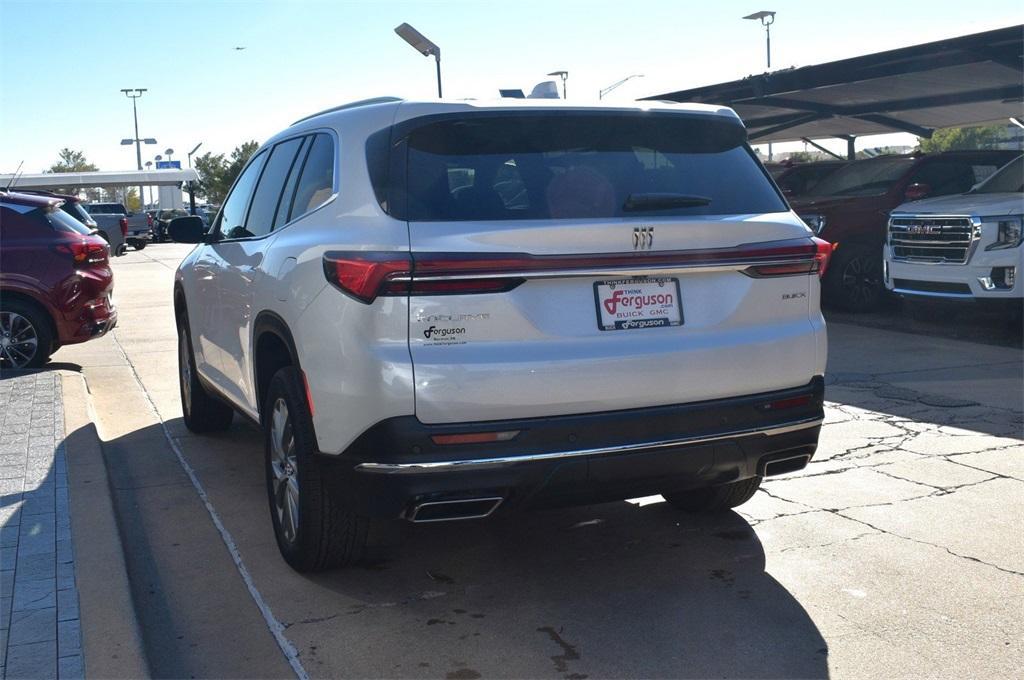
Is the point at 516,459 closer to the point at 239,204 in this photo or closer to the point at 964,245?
the point at 239,204

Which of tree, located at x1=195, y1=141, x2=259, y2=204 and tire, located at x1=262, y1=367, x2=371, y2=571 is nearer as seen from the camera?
tire, located at x1=262, y1=367, x2=371, y2=571

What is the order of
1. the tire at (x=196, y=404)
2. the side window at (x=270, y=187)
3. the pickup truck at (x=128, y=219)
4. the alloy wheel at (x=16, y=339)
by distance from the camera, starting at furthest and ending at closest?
the pickup truck at (x=128, y=219) < the alloy wheel at (x=16, y=339) < the tire at (x=196, y=404) < the side window at (x=270, y=187)

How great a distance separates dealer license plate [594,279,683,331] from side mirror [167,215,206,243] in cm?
334

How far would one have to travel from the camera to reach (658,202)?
4.19 metres

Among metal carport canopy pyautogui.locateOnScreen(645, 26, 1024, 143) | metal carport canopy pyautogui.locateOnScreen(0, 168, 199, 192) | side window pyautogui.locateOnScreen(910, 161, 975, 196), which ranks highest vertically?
metal carport canopy pyautogui.locateOnScreen(0, 168, 199, 192)

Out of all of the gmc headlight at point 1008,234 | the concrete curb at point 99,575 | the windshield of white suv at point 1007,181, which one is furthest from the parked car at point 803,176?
the concrete curb at point 99,575

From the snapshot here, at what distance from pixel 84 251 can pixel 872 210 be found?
9.00 metres

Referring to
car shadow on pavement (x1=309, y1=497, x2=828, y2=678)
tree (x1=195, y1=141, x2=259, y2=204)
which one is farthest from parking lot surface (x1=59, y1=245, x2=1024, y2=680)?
tree (x1=195, y1=141, x2=259, y2=204)

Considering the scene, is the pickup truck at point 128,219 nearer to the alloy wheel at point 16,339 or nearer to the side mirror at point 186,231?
the alloy wheel at point 16,339

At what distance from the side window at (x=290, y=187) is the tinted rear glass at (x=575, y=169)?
121 cm

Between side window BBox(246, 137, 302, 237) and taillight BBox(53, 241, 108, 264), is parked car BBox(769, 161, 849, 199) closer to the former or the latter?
taillight BBox(53, 241, 108, 264)

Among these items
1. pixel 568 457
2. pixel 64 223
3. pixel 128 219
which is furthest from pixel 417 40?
pixel 128 219

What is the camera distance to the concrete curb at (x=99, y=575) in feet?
12.3

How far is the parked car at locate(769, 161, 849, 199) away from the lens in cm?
A: 1576
